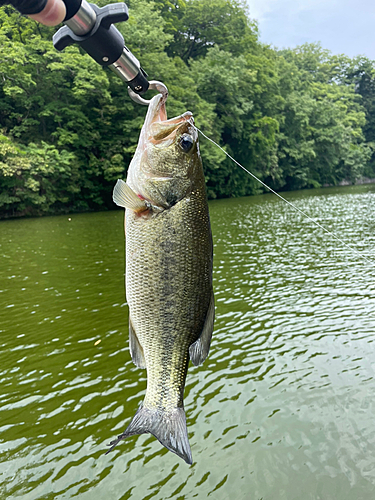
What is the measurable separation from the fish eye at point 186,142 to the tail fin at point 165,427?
1.20 meters

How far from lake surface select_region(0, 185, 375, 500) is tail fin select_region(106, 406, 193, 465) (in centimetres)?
274

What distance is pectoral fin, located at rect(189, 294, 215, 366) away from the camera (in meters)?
1.76

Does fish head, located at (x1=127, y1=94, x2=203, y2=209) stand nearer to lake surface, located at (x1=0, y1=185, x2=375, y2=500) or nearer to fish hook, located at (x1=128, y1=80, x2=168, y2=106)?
fish hook, located at (x1=128, y1=80, x2=168, y2=106)

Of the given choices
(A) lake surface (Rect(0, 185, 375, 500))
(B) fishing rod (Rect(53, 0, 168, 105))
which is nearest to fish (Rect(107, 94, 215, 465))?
(B) fishing rod (Rect(53, 0, 168, 105))

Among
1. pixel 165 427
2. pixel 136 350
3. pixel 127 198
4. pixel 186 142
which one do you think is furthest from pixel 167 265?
pixel 165 427

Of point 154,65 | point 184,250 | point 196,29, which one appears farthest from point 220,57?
point 184,250

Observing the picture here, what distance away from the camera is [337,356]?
21.4 ft

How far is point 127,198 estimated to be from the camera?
5.51 feet

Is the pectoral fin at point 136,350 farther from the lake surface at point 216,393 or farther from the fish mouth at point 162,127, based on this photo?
the lake surface at point 216,393

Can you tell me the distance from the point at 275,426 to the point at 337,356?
7.11ft

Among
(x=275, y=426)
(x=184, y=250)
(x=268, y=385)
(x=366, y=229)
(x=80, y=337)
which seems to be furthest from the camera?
(x=366, y=229)

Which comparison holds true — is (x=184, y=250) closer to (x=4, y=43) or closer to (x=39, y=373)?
(x=39, y=373)

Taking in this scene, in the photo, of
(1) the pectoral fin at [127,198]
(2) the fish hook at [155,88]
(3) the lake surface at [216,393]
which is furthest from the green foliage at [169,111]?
(1) the pectoral fin at [127,198]

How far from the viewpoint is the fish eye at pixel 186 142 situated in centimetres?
179
